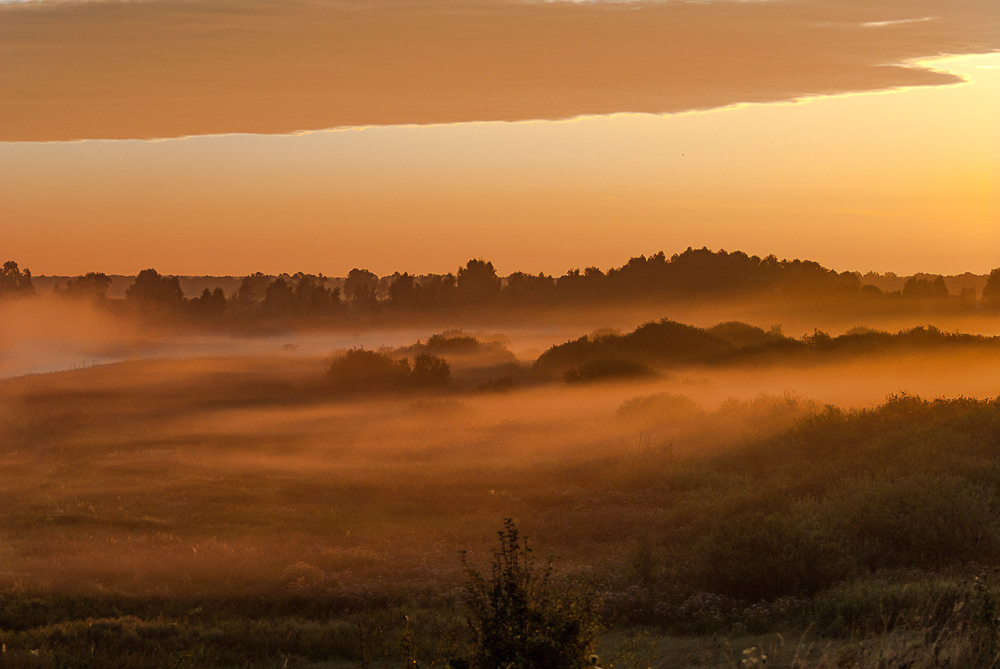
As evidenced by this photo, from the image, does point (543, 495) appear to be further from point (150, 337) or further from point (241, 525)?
point (150, 337)

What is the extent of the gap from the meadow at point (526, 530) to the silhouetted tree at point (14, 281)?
138133mm

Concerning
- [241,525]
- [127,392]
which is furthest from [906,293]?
[241,525]

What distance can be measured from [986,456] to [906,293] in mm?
90101

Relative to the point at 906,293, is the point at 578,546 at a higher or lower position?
lower

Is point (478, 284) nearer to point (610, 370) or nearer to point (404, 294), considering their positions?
point (404, 294)

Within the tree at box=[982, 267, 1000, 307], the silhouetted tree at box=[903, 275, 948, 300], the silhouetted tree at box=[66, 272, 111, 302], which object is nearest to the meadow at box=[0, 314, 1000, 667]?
the tree at box=[982, 267, 1000, 307]

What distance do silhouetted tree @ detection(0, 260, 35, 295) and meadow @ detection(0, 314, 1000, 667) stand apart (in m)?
138

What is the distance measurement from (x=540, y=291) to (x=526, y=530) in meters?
125

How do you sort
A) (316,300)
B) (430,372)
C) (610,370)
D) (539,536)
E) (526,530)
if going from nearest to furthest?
(539,536) → (526,530) → (610,370) → (430,372) → (316,300)

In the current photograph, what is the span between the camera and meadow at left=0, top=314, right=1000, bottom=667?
1716cm

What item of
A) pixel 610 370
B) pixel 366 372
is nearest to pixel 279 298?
pixel 366 372

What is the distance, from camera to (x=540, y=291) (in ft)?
501

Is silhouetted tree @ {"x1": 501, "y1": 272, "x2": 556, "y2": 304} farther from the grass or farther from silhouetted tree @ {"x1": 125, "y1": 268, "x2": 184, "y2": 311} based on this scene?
the grass

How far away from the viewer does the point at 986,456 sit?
95.5 ft
